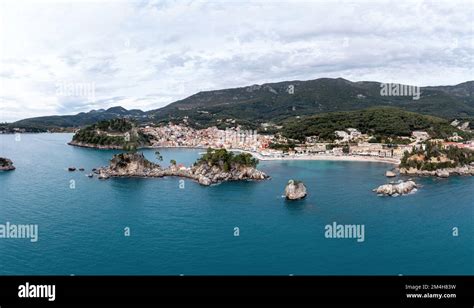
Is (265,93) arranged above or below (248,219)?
above

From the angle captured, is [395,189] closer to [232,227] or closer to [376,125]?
[232,227]

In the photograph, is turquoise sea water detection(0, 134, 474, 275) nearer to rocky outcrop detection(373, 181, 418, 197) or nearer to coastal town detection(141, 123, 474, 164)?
rocky outcrop detection(373, 181, 418, 197)

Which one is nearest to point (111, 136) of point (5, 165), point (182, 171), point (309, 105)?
point (5, 165)

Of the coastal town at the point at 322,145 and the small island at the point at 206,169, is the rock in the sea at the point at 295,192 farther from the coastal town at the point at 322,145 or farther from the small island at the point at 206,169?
the coastal town at the point at 322,145

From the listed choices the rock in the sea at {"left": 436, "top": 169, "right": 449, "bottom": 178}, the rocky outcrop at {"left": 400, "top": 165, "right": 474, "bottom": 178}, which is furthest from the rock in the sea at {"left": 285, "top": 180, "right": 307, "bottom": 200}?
the rock in the sea at {"left": 436, "top": 169, "right": 449, "bottom": 178}
